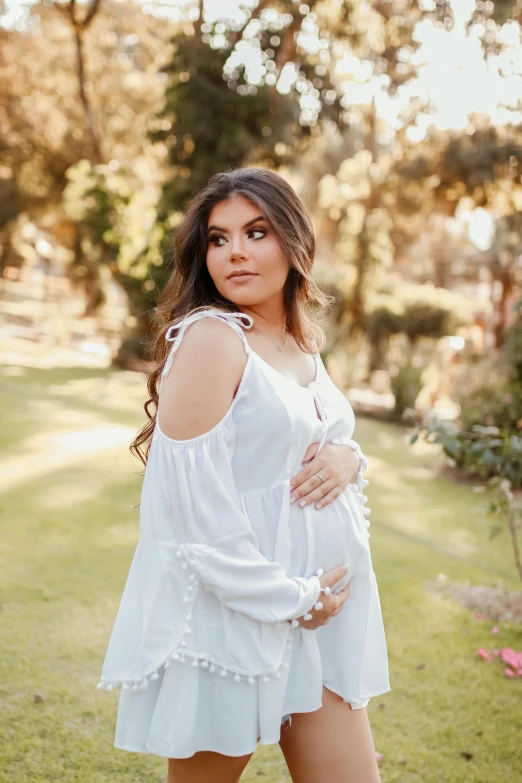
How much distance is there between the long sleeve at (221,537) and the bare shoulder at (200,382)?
0.11 ft

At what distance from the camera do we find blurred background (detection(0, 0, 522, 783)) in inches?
133

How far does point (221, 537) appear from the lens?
5.36ft

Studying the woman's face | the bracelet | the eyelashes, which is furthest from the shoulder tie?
the bracelet

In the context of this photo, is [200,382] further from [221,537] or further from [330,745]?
[330,745]

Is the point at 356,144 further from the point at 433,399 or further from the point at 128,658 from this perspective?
the point at 128,658

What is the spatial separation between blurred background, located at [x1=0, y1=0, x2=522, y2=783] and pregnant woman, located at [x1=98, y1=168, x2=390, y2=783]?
0.60 meters

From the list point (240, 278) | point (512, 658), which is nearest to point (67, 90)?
point (512, 658)

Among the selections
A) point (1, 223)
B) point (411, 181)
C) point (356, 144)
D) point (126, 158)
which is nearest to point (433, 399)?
point (411, 181)

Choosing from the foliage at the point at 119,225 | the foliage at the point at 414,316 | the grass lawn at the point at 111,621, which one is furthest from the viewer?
the foliage at the point at 414,316

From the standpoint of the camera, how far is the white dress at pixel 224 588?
64.4 inches

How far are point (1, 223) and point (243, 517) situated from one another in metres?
26.1

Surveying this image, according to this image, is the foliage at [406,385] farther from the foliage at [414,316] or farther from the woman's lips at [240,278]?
the woman's lips at [240,278]

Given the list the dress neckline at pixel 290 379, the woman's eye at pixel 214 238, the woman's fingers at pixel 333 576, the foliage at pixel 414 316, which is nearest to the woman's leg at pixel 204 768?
the woman's fingers at pixel 333 576

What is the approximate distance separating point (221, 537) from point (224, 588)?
0.11 meters
